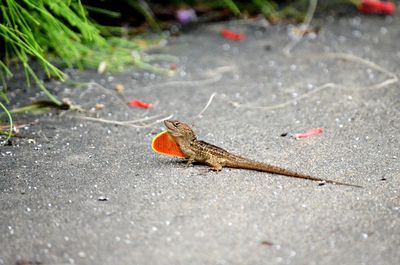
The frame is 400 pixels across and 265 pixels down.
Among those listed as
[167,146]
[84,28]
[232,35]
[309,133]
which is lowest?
[232,35]

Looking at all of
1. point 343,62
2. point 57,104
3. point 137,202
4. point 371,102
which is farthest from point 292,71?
point 137,202

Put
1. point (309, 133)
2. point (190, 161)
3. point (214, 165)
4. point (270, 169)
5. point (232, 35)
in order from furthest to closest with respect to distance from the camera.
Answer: point (232, 35) < point (309, 133) < point (190, 161) < point (214, 165) < point (270, 169)

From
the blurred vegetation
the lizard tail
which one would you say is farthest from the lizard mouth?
the blurred vegetation

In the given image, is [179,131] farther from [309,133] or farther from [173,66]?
[173,66]

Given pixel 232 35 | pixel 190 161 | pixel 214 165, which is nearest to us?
pixel 214 165

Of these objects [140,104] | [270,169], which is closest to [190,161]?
[270,169]

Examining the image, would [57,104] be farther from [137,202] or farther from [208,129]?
[137,202]

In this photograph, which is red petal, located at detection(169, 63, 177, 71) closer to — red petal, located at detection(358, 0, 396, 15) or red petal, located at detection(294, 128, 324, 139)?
red petal, located at detection(294, 128, 324, 139)
